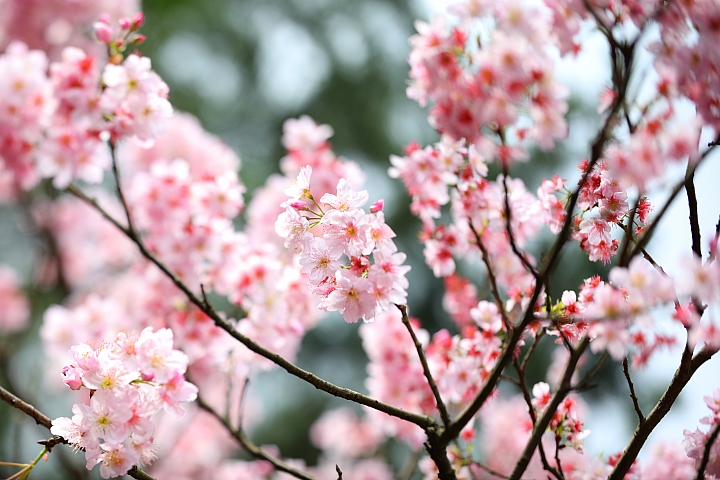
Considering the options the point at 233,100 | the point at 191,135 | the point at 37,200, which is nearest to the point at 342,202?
the point at 191,135

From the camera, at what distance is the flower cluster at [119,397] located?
892mm

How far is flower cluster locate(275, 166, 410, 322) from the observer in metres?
0.88

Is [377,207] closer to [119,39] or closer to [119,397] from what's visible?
[119,397]

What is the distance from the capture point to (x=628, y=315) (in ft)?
2.28

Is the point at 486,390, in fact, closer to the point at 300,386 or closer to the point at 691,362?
the point at 691,362

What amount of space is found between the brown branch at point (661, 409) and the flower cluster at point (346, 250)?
405 millimetres

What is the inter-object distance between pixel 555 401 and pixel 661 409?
0.20 metres

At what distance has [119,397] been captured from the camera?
2.95 feet

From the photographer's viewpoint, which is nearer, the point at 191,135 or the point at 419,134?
the point at 191,135

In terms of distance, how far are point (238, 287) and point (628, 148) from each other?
1196 millimetres

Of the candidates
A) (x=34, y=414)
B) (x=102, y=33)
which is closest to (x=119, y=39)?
(x=102, y=33)

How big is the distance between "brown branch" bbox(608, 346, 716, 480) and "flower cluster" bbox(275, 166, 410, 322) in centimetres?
40

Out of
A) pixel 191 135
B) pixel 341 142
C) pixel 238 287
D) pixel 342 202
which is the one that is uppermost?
pixel 341 142

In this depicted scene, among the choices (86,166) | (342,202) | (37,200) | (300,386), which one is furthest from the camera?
(300,386)
